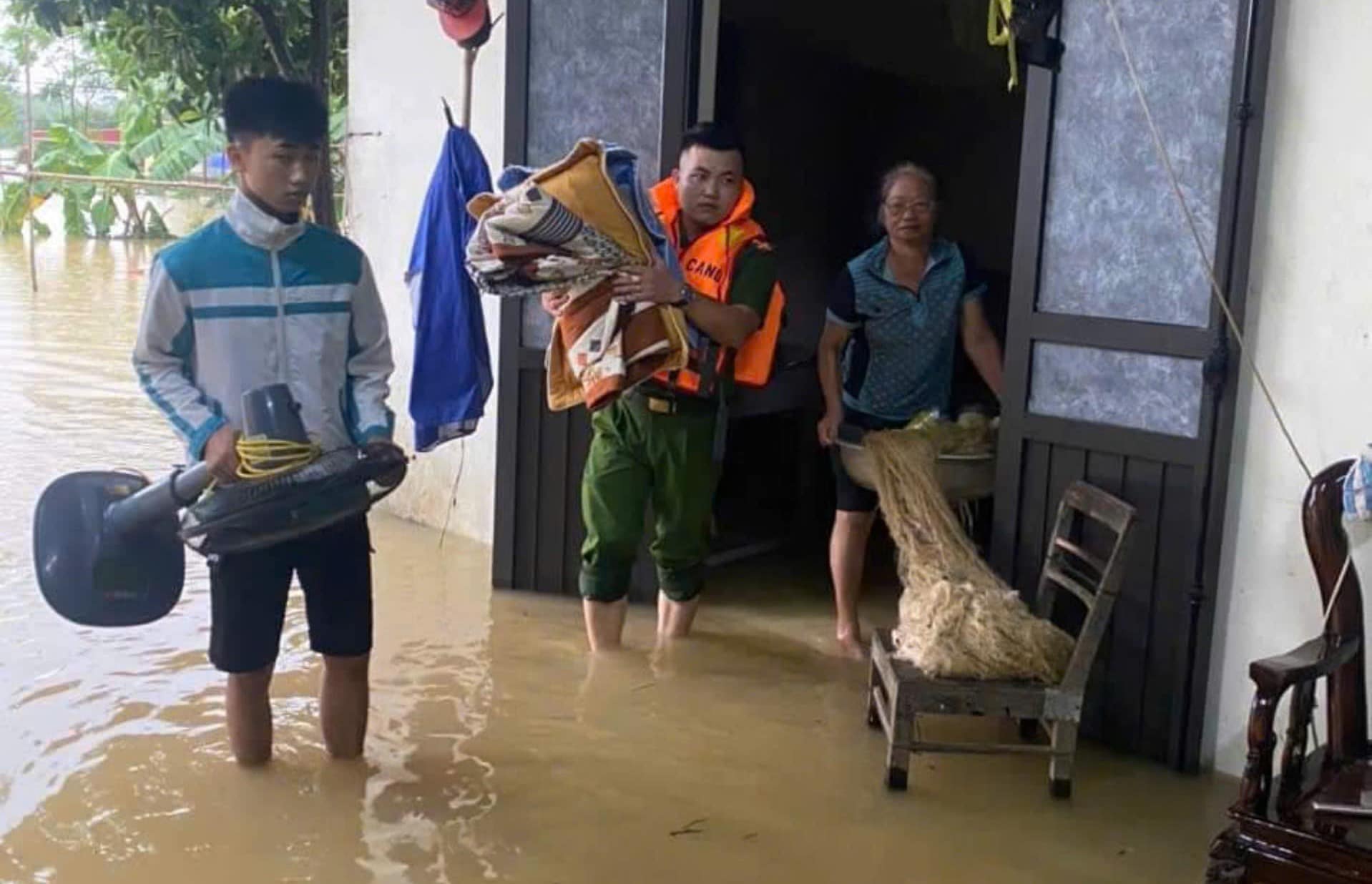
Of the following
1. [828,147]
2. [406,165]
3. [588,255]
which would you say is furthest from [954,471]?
[828,147]

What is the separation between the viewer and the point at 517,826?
116 inches

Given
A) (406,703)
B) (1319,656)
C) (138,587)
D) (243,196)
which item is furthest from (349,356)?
(1319,656)

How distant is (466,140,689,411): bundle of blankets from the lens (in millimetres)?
3312

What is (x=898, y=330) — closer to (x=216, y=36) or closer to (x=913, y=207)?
(x=913, y=207)

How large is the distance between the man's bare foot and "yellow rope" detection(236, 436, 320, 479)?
1.97 m

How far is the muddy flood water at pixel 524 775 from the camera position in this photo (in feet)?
9.22

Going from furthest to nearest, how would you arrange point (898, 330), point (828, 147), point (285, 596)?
1. point (828, 147)
2. point (898, 330)
3. point (285, 596)

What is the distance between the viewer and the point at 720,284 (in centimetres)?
373

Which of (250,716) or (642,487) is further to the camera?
(642,487)

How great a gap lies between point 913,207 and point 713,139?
614 millimetres

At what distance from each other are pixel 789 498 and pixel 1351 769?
3.29 meters

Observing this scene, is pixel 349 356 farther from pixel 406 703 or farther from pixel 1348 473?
pixel 1348 473

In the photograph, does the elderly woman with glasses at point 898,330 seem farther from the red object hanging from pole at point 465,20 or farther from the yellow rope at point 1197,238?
the red object hanging from pole at point 465,20

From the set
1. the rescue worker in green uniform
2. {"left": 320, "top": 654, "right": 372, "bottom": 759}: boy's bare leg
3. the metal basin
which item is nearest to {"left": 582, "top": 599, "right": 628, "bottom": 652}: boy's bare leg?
the rescue worker in green uniform
